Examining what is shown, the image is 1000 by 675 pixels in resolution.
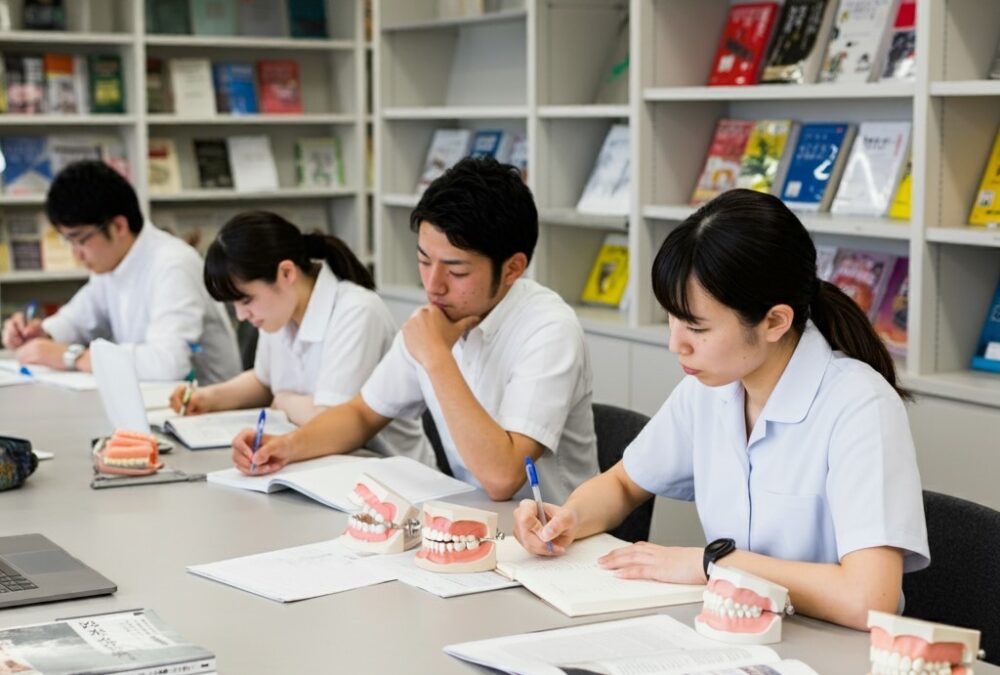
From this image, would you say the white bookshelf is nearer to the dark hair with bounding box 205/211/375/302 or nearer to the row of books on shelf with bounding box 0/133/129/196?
the row of books on shelf with bounding box 0/133/129/196

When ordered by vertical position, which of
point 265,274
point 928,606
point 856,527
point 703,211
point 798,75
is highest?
point 798,75

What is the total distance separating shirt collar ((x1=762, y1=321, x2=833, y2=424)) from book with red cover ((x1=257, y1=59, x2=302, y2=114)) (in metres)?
4.39

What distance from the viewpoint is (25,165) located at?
5.32 metres

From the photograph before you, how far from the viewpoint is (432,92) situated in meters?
5.24

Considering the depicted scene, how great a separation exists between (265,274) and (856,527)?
5.25ft

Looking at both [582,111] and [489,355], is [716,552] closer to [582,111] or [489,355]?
[489,355]

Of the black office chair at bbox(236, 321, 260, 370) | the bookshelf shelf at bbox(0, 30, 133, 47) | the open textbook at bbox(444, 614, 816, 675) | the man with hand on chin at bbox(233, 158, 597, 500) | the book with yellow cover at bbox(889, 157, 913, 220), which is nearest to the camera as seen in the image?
the open textbook at bbox(444, 614, 816, 675)

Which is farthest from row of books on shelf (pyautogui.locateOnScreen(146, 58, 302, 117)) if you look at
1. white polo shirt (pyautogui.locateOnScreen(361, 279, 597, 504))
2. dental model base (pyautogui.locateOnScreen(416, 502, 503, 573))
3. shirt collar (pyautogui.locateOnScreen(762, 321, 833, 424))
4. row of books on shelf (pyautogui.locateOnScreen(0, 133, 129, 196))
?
shirt collar (pyautogui.locateOnScreen(762, 321, 833, 424))

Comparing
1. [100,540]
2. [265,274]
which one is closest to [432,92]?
[265,274]

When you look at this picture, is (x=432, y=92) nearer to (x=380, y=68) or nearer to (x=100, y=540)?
(x=380, y=68)

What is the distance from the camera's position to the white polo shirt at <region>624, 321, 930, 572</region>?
164 centimetres

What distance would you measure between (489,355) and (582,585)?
0.88m

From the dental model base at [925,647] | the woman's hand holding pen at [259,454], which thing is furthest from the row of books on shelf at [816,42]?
the dental model base at [925,647]

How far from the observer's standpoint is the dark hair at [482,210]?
2.36 m
